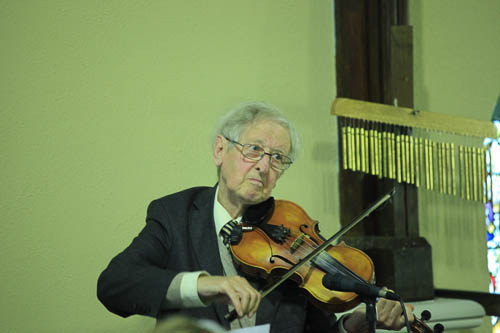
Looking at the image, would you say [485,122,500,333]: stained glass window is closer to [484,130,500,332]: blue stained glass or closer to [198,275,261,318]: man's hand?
[484,130,500,332]: blue stained glass

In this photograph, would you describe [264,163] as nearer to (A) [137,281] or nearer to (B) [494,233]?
(A) [137,281]

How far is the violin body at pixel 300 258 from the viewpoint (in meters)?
1.74

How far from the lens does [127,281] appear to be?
160cm

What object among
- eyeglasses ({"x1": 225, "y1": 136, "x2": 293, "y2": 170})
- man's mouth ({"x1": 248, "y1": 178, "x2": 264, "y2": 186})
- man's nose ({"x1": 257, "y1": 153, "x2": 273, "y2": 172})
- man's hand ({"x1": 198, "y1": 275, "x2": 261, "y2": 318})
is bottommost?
man's hand ({"x1": 198, "y1": 275, "x2": 261, "y2": 318})

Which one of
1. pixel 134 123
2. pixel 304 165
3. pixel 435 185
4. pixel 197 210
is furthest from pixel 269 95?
pixel 197 210

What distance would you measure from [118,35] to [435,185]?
1706 millimetres

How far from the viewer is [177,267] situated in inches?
71.7

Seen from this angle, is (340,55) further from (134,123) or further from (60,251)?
(60,251)

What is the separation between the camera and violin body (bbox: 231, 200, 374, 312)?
1.74 meters

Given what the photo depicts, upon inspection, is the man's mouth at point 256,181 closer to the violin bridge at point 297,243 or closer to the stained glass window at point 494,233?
the violin bridge at point 297,243

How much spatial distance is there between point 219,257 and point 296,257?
0.78 ft

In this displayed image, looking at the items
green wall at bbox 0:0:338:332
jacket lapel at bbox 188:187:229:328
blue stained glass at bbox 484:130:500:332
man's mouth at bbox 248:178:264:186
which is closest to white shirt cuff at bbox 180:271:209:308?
jacket lapel at bbox 188:187:229:328

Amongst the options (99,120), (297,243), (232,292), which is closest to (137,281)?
(232,292)

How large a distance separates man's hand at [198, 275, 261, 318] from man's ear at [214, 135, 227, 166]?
1.93ft
